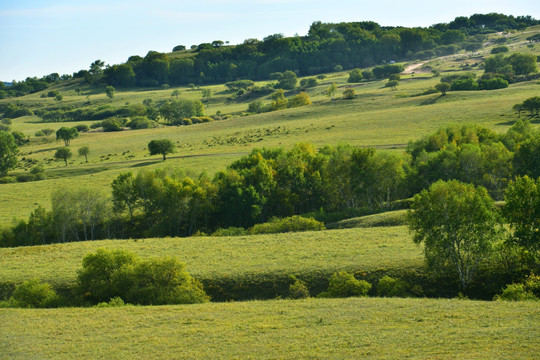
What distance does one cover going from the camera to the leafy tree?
35.6 meters

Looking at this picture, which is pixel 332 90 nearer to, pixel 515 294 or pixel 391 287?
pixel 391 287

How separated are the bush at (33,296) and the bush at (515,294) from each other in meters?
32.6

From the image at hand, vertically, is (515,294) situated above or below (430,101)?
below

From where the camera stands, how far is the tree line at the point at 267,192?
67312mm

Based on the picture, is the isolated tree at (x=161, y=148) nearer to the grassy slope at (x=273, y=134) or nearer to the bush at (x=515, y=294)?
the grassy slope at (x=273, y=134)

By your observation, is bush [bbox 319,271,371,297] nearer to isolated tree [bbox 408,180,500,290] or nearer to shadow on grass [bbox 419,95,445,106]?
isolated tree [bbox 408,180,500,290]

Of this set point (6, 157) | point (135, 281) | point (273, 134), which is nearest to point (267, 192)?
point (135, 281)

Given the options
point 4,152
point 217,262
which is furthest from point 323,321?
point 4,152

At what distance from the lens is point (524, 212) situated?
3647 centimetres

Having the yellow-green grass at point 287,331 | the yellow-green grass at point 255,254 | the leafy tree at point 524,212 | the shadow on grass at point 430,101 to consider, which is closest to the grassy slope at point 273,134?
the shadow on grass at point 430,101

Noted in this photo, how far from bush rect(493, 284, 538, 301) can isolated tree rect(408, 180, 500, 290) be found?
11.3ft

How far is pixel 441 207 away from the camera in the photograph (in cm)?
3816

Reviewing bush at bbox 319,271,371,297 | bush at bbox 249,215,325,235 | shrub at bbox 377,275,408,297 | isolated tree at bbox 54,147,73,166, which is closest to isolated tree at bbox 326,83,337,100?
isolated tree at bbox 54,147,73,166

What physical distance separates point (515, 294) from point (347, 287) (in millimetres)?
11065
